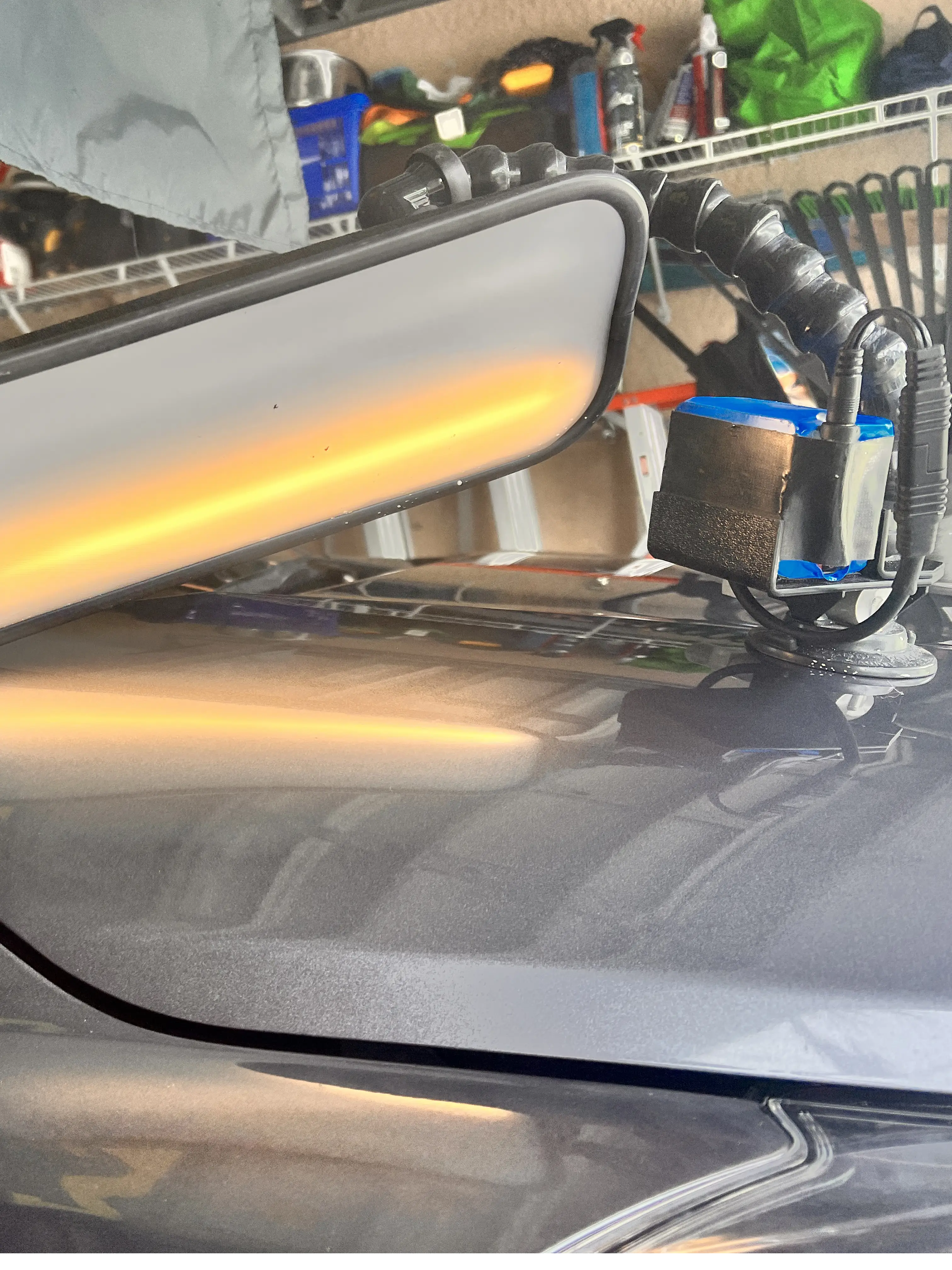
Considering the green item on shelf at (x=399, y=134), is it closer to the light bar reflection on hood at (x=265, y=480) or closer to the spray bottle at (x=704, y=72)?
the spray bottle at (x=704, y=72)

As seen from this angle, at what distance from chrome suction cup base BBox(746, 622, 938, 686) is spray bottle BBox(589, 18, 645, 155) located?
1555 mm

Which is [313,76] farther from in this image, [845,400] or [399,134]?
[845,400]

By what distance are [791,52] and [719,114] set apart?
0.16m

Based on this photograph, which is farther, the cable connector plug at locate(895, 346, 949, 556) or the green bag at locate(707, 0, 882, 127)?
the green bag at locate(707, 0, 882, 127)

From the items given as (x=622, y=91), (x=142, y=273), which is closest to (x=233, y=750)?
(x=622, y=91)

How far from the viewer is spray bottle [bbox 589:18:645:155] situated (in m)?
1.70

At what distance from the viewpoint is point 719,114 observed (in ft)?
5.51

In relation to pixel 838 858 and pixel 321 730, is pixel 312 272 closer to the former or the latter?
pixel 321 730

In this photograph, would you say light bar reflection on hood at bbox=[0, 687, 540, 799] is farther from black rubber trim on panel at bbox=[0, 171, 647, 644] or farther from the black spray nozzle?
the black spray nozzle

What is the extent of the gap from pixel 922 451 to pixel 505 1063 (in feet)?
1.22

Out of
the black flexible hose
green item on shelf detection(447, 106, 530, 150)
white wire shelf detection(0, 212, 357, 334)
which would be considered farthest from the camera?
white wire shelf detection(0, 212, 357, 334)

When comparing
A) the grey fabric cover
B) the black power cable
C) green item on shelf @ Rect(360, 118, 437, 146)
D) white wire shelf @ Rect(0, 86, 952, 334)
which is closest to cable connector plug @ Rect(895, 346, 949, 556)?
the black power cable

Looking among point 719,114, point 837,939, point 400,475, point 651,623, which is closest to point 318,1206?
point 837,939

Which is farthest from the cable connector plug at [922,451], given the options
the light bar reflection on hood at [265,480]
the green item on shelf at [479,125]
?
the green item on shelf at [479,125]
